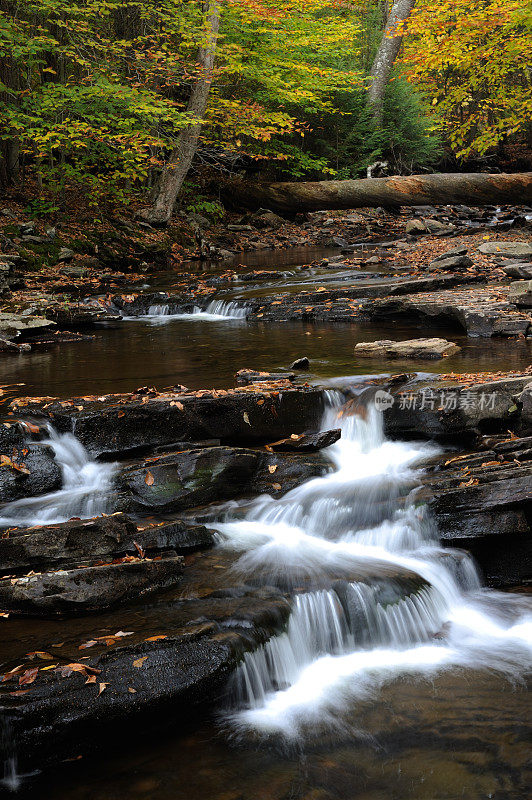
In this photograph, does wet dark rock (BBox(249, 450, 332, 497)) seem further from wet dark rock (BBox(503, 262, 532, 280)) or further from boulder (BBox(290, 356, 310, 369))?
wet dark rock (BBox(503, 262, 532, 280))

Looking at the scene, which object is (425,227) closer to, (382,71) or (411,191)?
(411,191)

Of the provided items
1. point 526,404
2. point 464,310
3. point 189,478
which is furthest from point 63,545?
point 464,310

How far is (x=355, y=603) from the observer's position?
155 inches

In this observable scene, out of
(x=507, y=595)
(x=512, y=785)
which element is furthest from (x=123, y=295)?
(x=512, y=785)

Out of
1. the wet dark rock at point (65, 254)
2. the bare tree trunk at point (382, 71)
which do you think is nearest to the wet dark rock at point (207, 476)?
the wet dark rock at point (65, 254)

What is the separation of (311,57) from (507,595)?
61.7 feet

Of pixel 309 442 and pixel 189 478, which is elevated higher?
pixel 309 442

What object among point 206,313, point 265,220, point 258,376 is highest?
point 265,220

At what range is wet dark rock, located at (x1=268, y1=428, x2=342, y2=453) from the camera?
18.1ft

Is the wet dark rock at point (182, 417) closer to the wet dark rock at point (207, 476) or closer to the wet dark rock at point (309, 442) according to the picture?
the wet dark rock at point (309, 442)

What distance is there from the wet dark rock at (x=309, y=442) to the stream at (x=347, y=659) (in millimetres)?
123

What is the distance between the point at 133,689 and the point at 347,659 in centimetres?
135

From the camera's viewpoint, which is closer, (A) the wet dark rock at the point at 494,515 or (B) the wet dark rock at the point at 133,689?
(B) the wet dark rock at the point at 133,689

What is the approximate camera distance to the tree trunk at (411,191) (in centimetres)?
1967
